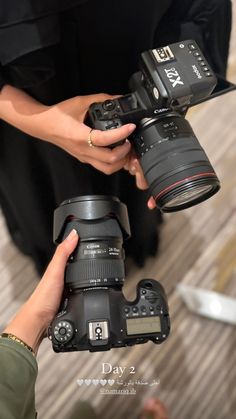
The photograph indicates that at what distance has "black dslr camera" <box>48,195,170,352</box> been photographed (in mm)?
645

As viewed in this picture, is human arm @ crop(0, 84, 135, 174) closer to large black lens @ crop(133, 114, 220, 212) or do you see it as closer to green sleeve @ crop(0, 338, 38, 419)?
large black lens @ crop(133, 114, 220, 212)

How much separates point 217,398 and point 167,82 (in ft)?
2.42

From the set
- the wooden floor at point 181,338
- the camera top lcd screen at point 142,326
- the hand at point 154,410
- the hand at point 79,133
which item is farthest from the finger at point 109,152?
the hand at point 154,410

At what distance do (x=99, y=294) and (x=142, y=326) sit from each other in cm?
7

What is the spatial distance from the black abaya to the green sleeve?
0.35 meters

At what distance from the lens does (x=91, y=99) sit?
0.71 meters

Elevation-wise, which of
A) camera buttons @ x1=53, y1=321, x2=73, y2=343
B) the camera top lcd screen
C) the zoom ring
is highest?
the zoom ring

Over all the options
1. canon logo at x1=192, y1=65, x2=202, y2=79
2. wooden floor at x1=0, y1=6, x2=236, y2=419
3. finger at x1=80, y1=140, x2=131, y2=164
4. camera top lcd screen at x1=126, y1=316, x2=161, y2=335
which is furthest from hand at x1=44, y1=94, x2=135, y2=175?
wooden floor at x1=0, y1=6, x2=236, y2=419

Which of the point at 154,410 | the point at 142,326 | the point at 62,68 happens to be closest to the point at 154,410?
the point at 154,410

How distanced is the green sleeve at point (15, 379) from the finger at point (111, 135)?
274mm

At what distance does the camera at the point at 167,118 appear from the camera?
65cm

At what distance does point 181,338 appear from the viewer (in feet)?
3.87

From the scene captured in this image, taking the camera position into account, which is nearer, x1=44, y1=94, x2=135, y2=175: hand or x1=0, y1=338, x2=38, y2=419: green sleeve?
x1=0, y1=338, x2=38, y2=419: green sleeve

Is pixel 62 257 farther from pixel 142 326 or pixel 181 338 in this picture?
pixel 181 338
